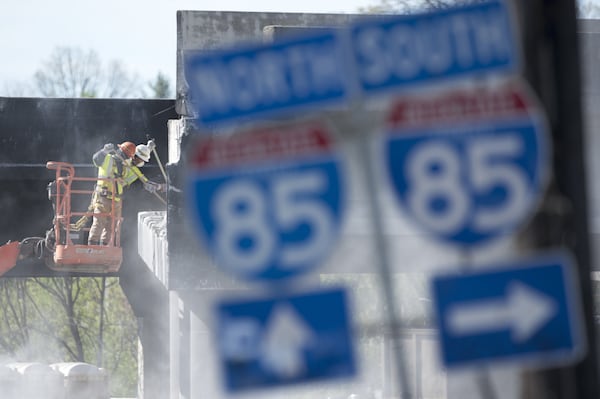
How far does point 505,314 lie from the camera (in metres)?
5.24

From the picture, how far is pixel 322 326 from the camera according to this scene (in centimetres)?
519

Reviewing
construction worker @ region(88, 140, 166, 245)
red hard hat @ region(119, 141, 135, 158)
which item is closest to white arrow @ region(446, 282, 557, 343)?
construction worker @ region(88, 140, 166, 245)

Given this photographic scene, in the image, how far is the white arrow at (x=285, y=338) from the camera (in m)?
5.18

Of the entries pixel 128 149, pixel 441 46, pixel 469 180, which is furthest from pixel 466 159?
pixel 128 149

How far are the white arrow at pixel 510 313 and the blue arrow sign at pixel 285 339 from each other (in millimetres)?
452

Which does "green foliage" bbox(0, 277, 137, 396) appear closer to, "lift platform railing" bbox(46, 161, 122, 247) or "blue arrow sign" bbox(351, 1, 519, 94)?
"lift platform railing" bbox(46, 161, 122, 247)

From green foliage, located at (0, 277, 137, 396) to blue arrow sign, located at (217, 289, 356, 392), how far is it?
5725cm

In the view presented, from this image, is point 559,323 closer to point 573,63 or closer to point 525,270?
point 525,270

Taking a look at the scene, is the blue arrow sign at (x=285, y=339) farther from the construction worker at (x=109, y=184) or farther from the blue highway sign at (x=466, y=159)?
the construction worker at (x=109, y=184)

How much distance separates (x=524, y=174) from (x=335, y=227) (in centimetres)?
78

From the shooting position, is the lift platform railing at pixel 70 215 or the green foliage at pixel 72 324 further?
the green foliage at pixel 72 324

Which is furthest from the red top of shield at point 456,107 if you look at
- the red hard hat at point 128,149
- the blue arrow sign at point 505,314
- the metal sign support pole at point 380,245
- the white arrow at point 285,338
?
the red hard hat at point 128,149

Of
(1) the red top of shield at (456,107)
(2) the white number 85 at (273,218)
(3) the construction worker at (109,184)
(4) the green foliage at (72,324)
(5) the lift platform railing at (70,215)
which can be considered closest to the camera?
(2) the white number 85 at (273,218)

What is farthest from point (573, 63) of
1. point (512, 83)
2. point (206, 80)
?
point (206, 80)
